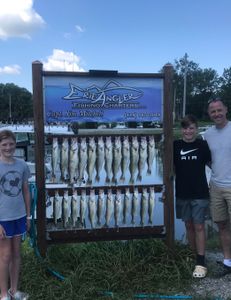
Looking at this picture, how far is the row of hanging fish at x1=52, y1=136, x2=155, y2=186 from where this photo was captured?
4.89 meters

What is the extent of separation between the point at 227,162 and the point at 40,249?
244 cm

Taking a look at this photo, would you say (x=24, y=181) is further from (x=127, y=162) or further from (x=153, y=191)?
(x=153, y=191)

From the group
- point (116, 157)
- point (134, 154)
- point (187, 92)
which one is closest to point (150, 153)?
point (134, 154)

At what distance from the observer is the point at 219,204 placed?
16.6ft

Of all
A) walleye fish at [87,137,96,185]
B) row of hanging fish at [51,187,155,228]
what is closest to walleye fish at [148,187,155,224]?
row of hanging fish at [51,187,155,228]

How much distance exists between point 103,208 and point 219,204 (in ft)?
4.56

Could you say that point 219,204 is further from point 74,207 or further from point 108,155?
point 74,207

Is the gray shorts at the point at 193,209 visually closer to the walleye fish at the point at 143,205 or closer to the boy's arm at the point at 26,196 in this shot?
the walleye fish at the point at 143,205

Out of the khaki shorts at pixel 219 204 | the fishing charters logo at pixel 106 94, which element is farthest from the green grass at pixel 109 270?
the fishing charters logo at pixel 106 94

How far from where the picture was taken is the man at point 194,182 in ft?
16.6

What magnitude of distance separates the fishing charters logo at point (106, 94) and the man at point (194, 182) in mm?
724

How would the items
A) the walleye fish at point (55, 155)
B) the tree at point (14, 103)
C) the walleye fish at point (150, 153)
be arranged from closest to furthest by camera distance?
1. the walleye fish at point (55, 155)
2. the walleye fish at point (150, 153)
3. the tree at point (14, 103)

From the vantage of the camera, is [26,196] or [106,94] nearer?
[26,196]

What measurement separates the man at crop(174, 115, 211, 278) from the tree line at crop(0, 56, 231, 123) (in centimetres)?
8203
